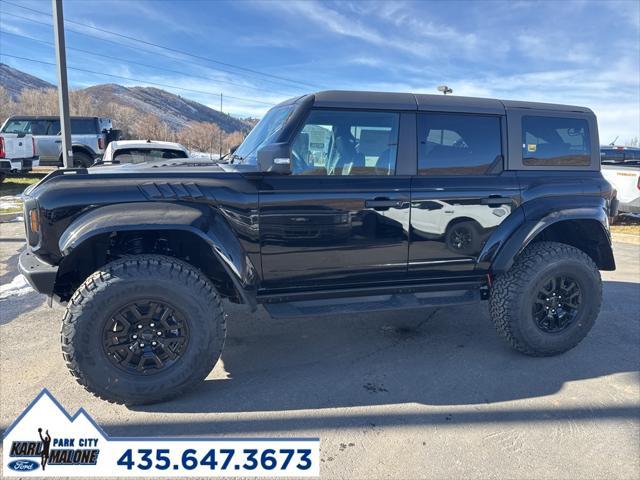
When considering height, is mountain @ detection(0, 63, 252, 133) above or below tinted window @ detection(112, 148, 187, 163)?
above

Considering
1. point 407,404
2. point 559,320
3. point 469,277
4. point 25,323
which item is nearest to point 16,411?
point 25,323

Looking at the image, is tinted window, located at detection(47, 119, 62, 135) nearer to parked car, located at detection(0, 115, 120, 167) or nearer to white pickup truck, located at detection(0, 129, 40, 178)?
parked car, located at detection(0, 115, 120, 167)

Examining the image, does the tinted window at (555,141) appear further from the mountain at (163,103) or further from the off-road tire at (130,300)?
the mountain at (163,103)

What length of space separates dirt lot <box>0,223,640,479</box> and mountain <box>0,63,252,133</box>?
101480 mm

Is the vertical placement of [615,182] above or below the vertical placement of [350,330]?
above

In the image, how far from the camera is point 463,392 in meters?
3.02

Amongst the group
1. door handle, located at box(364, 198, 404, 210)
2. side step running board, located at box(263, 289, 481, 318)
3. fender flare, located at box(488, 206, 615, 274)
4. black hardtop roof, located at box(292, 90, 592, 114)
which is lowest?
side step running board, located at box(263, 289, 481, 318)

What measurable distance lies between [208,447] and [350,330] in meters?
1.88

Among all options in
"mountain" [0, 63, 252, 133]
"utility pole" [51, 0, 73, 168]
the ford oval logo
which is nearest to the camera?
the ford oval logo

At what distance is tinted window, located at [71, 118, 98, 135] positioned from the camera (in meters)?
14.9

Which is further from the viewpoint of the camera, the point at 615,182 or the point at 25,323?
the point at 615,182

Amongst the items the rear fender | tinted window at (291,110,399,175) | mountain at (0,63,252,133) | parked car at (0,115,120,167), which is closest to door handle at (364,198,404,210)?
tinted window at (291,110,399,175)

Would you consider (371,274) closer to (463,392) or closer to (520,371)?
(463,392)

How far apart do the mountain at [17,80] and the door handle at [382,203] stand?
389ft
